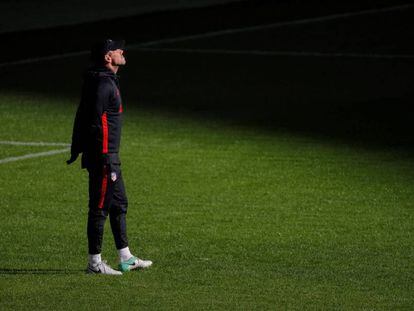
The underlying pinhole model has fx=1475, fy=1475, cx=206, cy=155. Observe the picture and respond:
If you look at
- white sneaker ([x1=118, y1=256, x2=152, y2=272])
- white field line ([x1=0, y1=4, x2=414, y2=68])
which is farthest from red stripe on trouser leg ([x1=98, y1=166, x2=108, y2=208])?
white field line ([x1=0, y1=4, x2=414, y2=68])

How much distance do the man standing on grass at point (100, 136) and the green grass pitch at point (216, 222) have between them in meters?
0.40

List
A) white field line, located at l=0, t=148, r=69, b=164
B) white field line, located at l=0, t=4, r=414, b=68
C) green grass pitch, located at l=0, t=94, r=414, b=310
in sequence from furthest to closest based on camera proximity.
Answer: white field line, located at l=0, t=4, r=414, b=68 → white field line, located at l=0, t=148, r=69, b=164 → green grass pitch, located at l=0, t=94, r=414, b=310

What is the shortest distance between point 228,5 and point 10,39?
4935mm

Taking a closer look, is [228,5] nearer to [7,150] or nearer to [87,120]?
[7,150]

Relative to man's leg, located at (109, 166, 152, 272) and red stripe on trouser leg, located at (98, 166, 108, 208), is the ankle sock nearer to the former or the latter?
man's leg, located at (109, 166, 152, 272)

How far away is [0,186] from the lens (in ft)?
47.8

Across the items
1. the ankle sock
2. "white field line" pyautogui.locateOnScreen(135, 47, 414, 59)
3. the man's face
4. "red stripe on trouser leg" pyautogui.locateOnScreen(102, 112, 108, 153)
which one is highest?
"white field line" pyautogui.locateOnScreen(135, 47, 414, 59)

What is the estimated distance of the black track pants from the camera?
34.9ft

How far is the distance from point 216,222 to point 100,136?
247 centimetres

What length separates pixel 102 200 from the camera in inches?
418

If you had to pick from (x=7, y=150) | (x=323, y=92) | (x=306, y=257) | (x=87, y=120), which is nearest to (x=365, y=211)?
(x=306, y=257)

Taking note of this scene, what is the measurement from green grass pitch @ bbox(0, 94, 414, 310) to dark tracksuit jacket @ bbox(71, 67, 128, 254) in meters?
0.51

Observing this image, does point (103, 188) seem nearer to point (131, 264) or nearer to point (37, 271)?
point (131, 264)

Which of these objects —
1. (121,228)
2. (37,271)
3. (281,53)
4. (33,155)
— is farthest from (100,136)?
(281,53)
